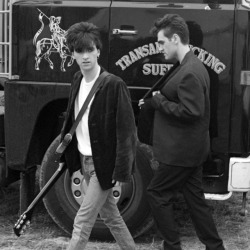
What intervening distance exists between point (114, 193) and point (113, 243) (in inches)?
16.3

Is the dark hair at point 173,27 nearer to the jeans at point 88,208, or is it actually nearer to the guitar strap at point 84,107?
the guitar strap at point 84,107

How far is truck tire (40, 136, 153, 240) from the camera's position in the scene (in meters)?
4.97

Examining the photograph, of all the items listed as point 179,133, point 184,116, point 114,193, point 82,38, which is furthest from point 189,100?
point 114,193

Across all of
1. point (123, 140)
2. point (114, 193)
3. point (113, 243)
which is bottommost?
point (113, 243)

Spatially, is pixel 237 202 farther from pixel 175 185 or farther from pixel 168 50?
pixel 168 50

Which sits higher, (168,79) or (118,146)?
(168,79)

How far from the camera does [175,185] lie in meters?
4.42

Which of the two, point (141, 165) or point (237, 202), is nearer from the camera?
point (141, 165)

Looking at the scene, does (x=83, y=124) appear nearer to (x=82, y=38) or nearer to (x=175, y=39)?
(x=82, y=38)

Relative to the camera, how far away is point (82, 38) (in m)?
3.97

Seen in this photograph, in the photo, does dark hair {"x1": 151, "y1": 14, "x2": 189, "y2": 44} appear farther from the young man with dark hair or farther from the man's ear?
the young man with dark hair

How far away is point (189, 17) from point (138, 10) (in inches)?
15.0

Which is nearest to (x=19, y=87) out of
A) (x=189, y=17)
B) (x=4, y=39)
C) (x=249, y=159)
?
(x=4, y=39)

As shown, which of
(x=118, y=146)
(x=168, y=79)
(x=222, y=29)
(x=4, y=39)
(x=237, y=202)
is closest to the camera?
(x=118, y=146)
